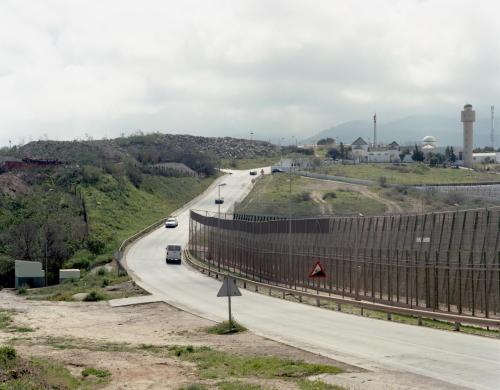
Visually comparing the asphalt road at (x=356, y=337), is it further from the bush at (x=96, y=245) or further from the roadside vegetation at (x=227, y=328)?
the bush at (x=96, y=245)

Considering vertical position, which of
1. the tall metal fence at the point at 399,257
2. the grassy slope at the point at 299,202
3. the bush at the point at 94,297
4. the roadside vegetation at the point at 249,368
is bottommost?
the bush at the point at 94,297

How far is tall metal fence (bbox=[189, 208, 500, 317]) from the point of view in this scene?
31.7 metres

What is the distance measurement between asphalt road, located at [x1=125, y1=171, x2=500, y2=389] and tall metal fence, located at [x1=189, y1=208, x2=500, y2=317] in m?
2.82

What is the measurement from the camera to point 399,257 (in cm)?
3772

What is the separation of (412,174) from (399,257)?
97.8 meters

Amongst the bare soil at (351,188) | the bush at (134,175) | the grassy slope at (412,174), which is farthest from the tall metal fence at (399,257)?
the bush at (134,175)

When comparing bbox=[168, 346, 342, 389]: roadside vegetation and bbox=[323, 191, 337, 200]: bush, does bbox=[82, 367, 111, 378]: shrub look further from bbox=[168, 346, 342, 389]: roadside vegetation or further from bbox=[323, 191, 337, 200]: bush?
bbox=[323, 191, 337, 200]: bush

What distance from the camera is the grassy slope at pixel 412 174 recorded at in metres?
121

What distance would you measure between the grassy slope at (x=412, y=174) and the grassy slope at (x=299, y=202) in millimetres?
11726

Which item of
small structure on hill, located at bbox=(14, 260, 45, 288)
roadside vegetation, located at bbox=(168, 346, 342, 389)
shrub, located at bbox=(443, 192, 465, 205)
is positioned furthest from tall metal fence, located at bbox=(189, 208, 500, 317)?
small structure on hill, located at bbox=(14, 260, 45, 288)

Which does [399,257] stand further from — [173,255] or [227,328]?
[173,255]

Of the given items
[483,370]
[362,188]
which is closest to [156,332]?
[483,370]

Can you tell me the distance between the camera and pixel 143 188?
133250 mm

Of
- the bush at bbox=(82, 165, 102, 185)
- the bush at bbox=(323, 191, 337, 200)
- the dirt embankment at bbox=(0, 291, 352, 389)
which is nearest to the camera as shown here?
the dirt embankment at bbox=(0, 291, 352, 389)
